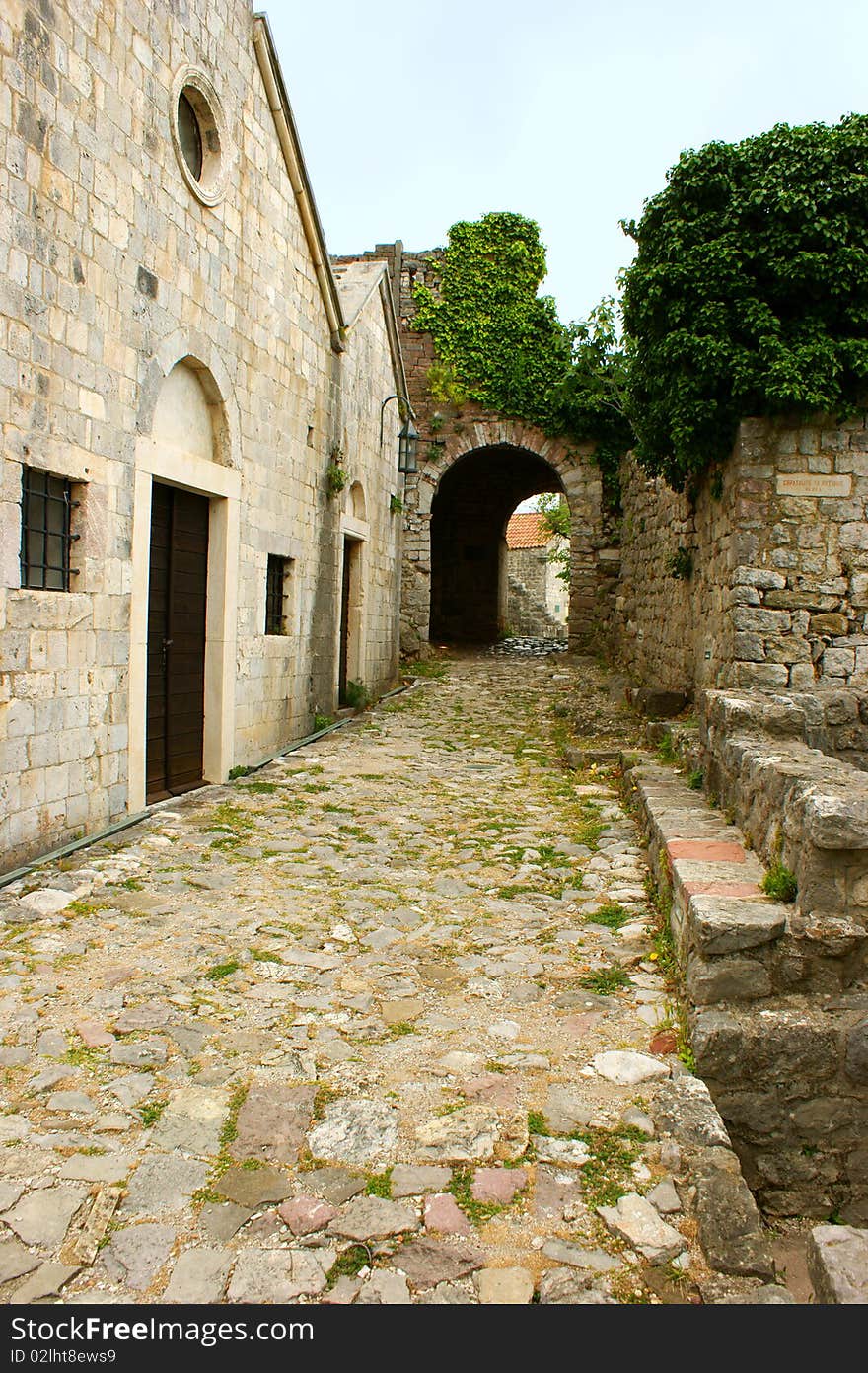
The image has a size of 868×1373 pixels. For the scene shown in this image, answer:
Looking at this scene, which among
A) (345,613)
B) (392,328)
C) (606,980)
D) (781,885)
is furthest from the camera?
(392,328)

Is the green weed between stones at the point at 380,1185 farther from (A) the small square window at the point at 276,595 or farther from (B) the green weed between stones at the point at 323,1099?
(A) the small square window at the point at 276,595

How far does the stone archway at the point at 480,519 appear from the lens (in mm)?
16719

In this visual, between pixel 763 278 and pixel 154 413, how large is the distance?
500cm

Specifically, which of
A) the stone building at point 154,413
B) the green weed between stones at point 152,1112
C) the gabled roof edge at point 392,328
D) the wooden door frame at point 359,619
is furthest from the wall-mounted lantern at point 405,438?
the green weed between stones at point 152,1112

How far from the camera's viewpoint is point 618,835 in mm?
6266

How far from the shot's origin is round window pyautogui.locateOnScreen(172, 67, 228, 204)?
7.03 m

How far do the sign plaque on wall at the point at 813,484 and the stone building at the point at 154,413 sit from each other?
4592 millimetres

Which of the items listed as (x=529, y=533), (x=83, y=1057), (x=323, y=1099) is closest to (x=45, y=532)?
(x=83, y=1057)

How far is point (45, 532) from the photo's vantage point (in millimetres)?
5391

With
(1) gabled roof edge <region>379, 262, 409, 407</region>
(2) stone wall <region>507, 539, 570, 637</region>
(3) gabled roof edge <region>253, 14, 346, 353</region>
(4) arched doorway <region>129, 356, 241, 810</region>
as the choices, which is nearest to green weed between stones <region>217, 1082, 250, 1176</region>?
(4) arched doorway <region>129, 356, 241, 810</region>

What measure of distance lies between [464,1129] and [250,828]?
3.84 meters

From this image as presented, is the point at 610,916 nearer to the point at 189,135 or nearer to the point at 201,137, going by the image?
the point at 189,135
